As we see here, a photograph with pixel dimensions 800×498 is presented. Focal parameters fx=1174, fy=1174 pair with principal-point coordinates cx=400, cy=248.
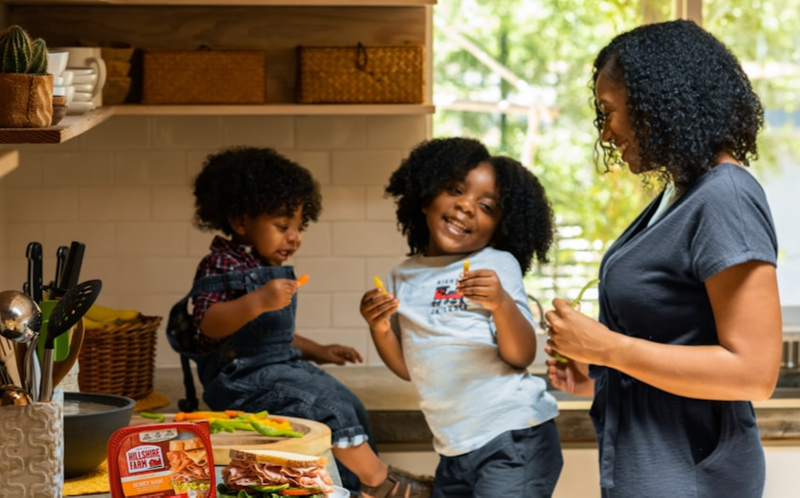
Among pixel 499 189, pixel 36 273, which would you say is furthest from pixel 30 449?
pixel 499 189

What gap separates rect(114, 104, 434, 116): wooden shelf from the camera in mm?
3410

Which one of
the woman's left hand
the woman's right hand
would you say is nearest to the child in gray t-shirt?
the woman's right hand

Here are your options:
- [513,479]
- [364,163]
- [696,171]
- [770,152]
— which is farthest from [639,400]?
[770,152]

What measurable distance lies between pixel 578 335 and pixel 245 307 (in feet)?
3.17

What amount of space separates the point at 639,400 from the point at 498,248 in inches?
39.4

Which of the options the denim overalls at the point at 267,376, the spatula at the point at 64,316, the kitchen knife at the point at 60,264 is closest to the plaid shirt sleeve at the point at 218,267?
the denim overalls at the point at 267,376

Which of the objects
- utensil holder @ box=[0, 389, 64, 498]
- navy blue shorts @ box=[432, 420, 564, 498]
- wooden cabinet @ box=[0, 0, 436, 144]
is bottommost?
navy blue shorts @ box=[432, 420, 564, 498]

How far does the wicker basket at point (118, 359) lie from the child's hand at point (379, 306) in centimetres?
71

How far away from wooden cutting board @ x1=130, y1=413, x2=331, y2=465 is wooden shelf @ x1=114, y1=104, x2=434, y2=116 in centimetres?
128

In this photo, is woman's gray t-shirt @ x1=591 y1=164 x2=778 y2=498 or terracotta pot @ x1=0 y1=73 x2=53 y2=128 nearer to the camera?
terracotta pot @ x1=0 y1=73 x2=53 y2=128

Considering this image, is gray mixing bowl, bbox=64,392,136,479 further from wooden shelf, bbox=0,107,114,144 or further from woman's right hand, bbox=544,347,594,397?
woman's right hand, bbox=544,347,594,397

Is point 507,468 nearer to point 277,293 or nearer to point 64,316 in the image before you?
point 277,293

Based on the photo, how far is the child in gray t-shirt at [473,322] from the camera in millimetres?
2791

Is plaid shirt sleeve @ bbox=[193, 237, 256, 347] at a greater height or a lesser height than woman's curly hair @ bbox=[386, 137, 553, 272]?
lesser
